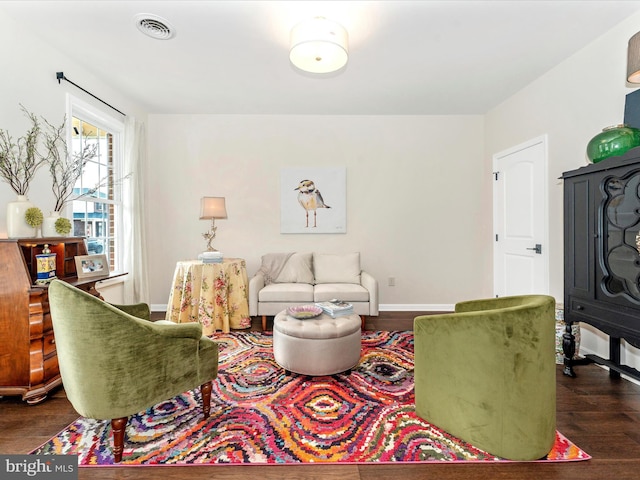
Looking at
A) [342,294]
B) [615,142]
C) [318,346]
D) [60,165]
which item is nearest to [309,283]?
[342,294]

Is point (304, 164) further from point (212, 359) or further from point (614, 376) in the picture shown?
point (614, 376)

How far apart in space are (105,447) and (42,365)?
851mm

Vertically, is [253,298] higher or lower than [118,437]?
higher

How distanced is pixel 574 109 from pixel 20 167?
4.63 metres

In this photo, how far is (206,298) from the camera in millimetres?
3330

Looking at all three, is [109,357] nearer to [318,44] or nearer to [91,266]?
[91,266]

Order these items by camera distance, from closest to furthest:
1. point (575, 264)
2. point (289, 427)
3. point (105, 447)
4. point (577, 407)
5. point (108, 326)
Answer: point (108, 326), point (105, 447), point (289, 427), point (577, 407), point (575, 264)

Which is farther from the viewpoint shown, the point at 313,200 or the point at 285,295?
the point at 313,200

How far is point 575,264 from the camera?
7.40 feet

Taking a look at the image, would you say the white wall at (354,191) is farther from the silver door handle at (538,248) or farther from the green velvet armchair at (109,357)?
the green velvet armchair at (109,357)

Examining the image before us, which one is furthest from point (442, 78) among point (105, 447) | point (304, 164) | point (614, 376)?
point (105, 447)

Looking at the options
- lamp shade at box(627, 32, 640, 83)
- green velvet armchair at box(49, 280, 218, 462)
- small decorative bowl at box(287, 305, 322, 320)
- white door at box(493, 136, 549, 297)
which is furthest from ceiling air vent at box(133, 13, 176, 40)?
white door at box(493, 136, 549, 297)

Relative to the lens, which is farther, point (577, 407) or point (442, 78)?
point (442, 78)

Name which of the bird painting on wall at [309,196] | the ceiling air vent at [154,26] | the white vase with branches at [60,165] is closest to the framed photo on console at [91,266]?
the white vase with branches at [60,165]
